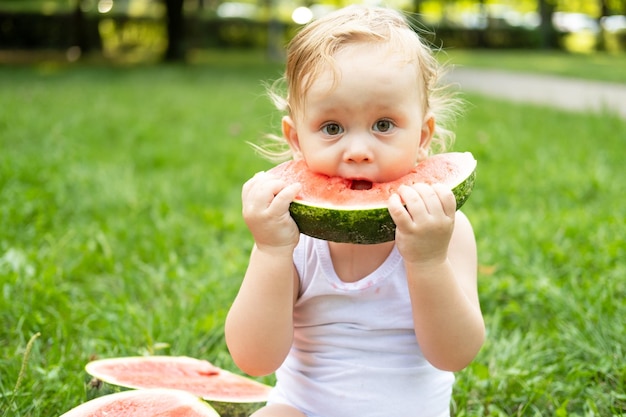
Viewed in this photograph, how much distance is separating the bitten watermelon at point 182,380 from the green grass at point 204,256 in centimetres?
19

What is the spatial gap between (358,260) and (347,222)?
11.6 inches

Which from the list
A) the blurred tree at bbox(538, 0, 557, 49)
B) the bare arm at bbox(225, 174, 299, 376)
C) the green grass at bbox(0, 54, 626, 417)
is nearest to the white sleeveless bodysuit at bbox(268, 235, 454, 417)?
the bare arm at bbox(225, 174, 299, 376)

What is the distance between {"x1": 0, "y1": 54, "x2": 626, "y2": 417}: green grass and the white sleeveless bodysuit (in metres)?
0.46

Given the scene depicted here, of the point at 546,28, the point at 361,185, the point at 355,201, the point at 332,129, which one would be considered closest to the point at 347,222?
the point at 355,201

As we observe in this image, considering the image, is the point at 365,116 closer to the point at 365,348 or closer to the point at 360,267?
the point at 360,267

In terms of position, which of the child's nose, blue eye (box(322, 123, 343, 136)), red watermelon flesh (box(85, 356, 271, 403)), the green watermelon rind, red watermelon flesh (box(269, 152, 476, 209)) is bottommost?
red watermelon flesh (box(85, 356, 271, 403))

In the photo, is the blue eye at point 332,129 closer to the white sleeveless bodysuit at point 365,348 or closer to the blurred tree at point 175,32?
the white sleeveless bodysuit at point 365,348

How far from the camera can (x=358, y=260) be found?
2.15 m

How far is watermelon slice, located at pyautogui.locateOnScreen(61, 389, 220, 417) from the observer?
6.86 ft

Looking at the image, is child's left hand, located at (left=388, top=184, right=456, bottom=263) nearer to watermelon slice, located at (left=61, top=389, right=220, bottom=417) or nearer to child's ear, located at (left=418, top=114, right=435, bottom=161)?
child's ear, located at (left=418, top=114, right=435, bottom=161)

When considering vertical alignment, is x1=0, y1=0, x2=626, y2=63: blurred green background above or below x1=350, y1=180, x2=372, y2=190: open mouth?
below

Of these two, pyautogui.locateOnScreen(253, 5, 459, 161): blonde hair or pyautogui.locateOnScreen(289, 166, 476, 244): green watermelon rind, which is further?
pyautogui.locateOnScreen(253, 5, 459, 161): blonde hair

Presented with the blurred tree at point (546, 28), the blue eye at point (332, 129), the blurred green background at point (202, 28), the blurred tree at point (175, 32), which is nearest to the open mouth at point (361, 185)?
the blue eye at point (332, 129)

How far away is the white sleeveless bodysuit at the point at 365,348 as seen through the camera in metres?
2.09
